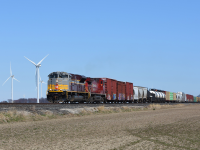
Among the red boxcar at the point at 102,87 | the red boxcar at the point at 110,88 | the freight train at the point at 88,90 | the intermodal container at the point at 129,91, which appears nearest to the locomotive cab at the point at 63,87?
the freight train at the point at 88,90

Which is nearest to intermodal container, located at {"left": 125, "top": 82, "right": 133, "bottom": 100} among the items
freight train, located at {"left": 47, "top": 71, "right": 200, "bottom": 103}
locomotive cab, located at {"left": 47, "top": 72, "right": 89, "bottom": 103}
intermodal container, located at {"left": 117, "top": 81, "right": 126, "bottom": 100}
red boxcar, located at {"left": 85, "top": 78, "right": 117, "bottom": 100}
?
freight train, located at {"left": 47, "top": 71, "right": 200, "bottom": 103}

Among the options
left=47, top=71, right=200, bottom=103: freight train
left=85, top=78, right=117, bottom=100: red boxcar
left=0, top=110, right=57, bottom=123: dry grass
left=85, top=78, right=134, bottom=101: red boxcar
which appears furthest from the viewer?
left=85, top=78, right=134, bottom=101: red boxcar

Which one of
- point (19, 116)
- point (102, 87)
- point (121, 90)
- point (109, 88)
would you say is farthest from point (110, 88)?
point (19, 116)

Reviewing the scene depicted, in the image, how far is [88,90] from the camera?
1551 inches

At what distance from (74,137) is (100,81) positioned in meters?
33.6

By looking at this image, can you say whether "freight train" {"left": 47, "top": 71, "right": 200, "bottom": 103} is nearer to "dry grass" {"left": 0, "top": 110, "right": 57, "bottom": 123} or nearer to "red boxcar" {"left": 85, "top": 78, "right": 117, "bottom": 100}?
"red boxcar" {"left": 85, "top": 78, "right": 117, "bottom": 100}

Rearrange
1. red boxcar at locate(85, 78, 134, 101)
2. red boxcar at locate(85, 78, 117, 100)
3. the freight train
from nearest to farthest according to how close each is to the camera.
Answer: the freight train
red boxcar at locate(85, 78, 117, 100)
red boxcar at locate(85, 78, 134, 101)

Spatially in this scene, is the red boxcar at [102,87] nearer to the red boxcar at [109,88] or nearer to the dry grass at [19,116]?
the red boxcar at [109,88]

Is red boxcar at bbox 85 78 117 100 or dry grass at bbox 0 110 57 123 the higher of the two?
red boxcar at bbox 85 78 117 100

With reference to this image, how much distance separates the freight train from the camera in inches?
1346

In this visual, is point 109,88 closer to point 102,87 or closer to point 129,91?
point 102,87

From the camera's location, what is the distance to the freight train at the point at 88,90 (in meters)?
34.2

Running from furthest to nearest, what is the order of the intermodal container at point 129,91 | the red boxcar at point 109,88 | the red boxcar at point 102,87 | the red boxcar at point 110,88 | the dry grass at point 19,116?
1. the intermodal container at point 129,91
2. the red boxcar at point 110,88
3. the red boxcar at point 109,88
4. the red boxcar at point 102,87
5. the dry grass at point 19,116

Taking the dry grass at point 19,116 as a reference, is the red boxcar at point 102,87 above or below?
above
